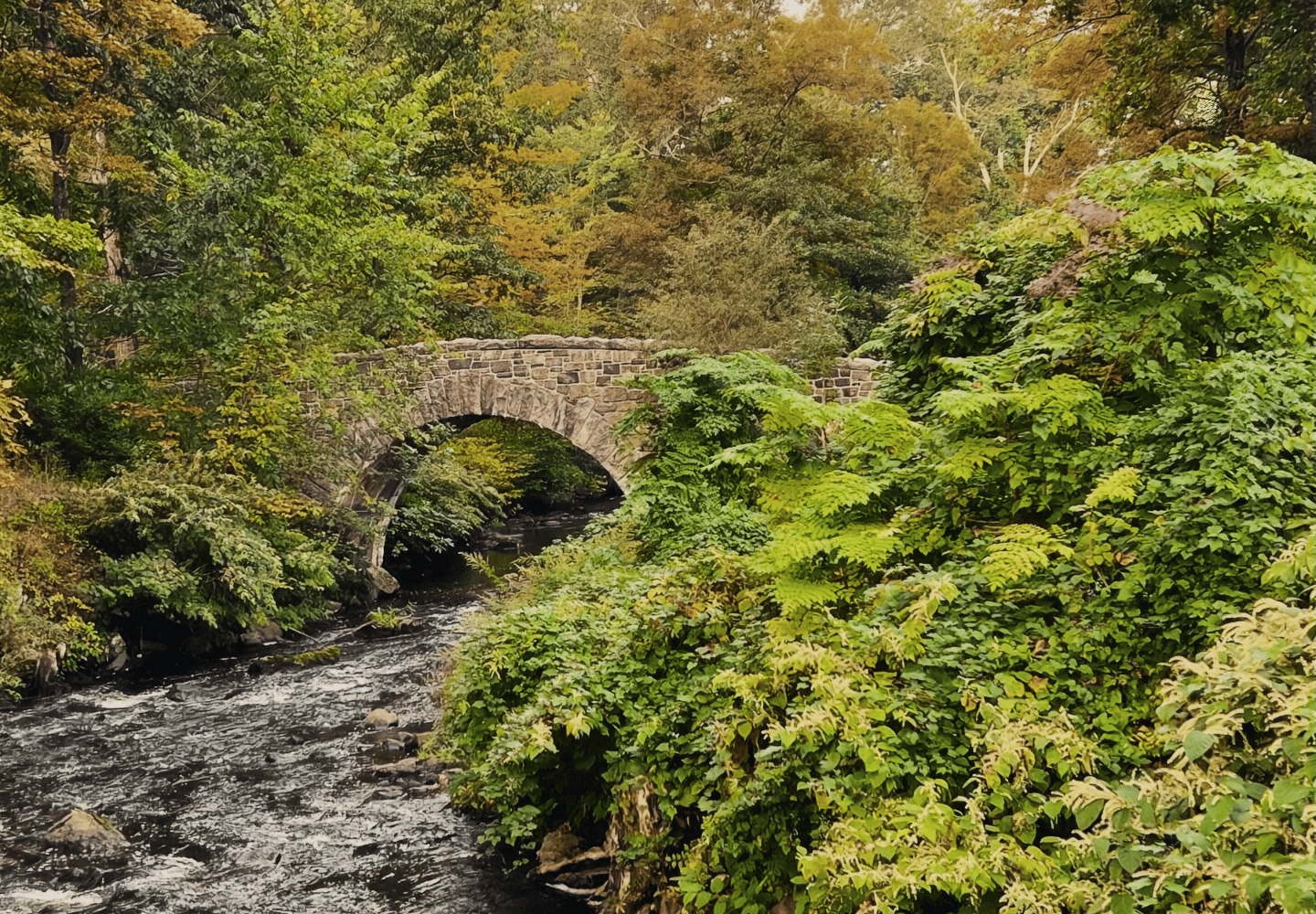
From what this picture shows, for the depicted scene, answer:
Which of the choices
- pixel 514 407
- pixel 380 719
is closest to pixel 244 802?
pixel 380 719

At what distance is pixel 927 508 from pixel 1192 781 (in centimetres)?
225

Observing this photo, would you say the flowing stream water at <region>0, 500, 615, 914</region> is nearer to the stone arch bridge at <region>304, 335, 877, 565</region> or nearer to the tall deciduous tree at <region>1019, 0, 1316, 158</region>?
the stone arch bridge at <region>304, 335, 877, 565</region>

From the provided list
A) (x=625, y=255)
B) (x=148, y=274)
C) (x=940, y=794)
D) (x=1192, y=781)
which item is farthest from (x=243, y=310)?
(x=1192, y=781)

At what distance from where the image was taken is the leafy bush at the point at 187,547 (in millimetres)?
11422

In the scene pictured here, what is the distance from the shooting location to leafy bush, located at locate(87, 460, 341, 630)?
1142 centimetres

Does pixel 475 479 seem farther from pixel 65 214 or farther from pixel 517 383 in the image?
pixel 65 214

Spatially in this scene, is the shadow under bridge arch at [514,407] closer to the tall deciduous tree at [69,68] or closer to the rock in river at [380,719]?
the tall deciduous tree at [69,68]

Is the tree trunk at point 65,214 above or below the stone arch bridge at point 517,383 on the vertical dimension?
above

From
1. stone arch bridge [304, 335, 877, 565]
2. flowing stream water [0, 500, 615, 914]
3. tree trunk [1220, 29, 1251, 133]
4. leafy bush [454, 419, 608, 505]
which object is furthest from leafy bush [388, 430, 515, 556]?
tree trunk [1220, 29, 1251, 133]

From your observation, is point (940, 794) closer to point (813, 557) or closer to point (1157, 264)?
point (813, 557)

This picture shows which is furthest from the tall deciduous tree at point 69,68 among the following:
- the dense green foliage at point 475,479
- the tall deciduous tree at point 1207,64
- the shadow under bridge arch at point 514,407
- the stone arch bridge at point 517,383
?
the tall deciduous tree at point 1207,64

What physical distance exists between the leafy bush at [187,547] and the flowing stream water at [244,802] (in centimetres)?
95

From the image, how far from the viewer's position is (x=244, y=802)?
296 inches

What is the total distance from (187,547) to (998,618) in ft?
34.3
